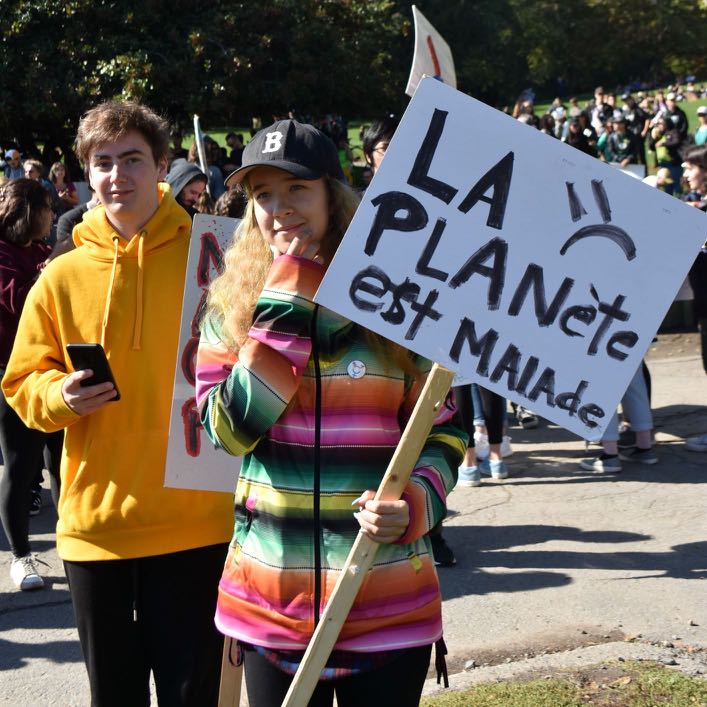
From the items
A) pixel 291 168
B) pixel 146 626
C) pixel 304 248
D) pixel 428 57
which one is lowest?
pixel 146 626

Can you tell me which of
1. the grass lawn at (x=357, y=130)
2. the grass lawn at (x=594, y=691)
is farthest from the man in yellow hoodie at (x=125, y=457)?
the grass lawn at (x=357, y=130)

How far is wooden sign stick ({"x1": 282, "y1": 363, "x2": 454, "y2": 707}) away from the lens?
6.93 ft

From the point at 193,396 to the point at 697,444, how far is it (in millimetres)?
5259

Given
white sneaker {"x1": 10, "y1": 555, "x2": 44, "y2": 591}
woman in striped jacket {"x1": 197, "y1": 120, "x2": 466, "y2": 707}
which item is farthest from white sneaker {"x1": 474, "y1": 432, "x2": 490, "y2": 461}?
woman in striped jacket {"x1": 197, "y1": 120, "x2": 466, "y2": 707}

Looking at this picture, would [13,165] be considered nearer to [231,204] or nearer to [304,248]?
[231,204]

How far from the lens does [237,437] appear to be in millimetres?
2205

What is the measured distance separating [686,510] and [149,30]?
1683 centimetres

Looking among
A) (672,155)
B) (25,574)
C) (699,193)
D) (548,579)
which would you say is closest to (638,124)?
(672,155)

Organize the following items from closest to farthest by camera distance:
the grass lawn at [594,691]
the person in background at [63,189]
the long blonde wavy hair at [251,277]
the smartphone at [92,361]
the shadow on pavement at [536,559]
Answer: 1. the long blonde wavy hair at [251,277]
2. the smartphone at [92,361]
3. the grass lawn at [594,691]
4. the shadow on pavement at [536,559]
5. the person in background at [63,189]

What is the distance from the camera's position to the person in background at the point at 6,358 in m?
5.07

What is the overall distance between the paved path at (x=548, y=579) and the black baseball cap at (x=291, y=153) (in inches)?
94.9

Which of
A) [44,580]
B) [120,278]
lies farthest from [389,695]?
[44,580]

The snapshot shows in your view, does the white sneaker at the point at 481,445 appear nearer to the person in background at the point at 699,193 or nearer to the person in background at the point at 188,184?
the person in background at the point at 699,193

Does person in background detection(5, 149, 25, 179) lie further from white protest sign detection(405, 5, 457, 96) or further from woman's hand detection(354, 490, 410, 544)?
woman's hand detection(354, 490, 410, 544)
